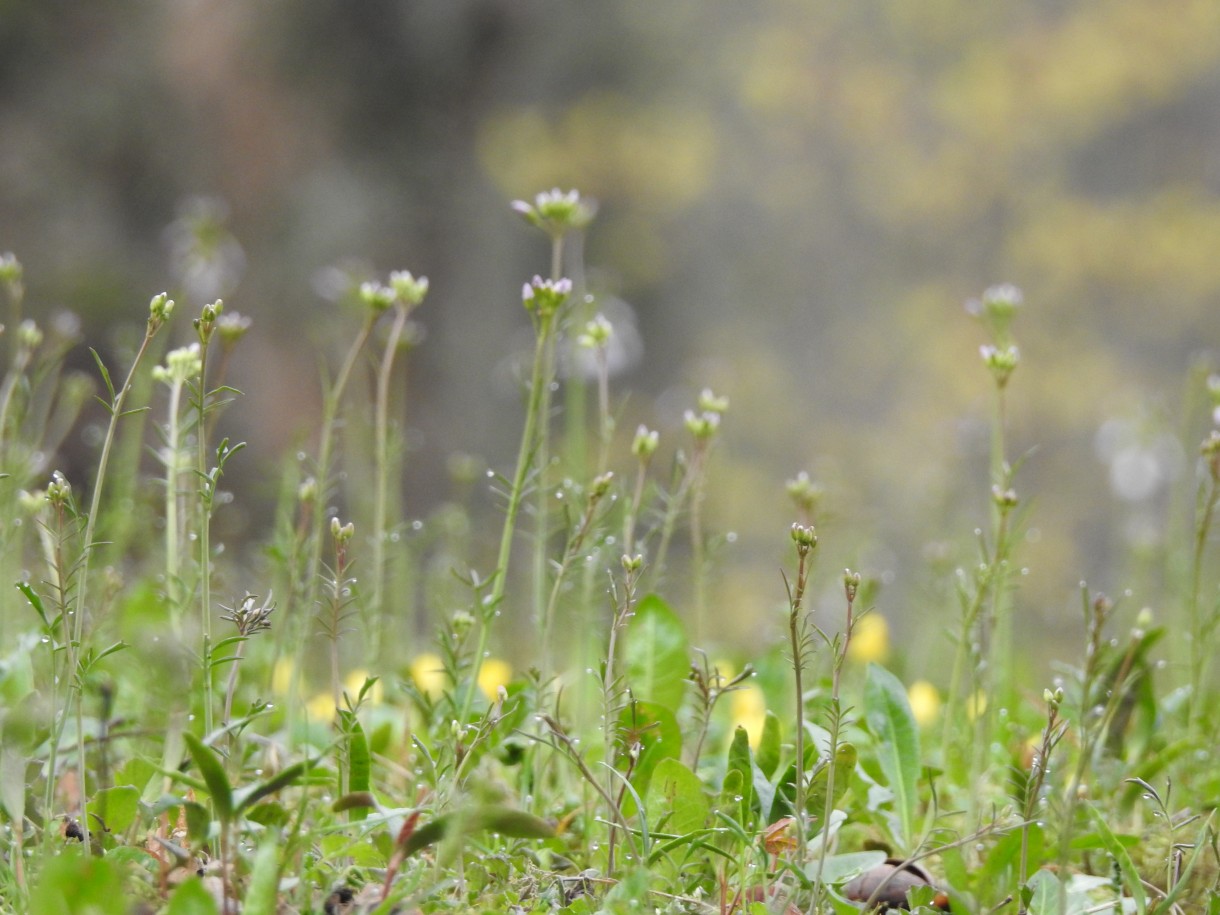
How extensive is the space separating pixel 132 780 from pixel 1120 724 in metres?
1.12

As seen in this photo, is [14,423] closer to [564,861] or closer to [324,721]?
[324,721]

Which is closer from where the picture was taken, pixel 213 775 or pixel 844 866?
pixel 213 775

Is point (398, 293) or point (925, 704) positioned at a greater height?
point (398, 293)

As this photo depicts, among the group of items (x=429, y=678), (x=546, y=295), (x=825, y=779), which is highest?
(x=546, y=295)

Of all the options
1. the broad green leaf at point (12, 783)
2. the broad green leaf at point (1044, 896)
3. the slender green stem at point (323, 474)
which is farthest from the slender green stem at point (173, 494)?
the broad green leaf at point (1044, 896)

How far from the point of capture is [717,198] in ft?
24.9

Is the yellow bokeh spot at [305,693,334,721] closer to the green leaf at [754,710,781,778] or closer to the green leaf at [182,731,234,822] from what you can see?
the green leaf at [754,710,781,778]

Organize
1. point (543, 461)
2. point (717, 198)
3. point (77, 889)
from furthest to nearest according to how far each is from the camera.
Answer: point (717, 198) → point (543, 461) → point (77, 889)

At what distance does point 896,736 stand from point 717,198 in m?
6.84

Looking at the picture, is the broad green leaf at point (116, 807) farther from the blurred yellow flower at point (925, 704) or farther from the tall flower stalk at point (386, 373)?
the blurred yellow flower at point (925, 704)

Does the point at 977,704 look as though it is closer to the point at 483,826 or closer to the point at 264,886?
the point at 483,826

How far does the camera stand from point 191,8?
6520 mm

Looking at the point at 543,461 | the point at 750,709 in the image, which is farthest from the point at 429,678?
the point at 543,461

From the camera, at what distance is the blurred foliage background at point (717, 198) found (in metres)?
6.26
